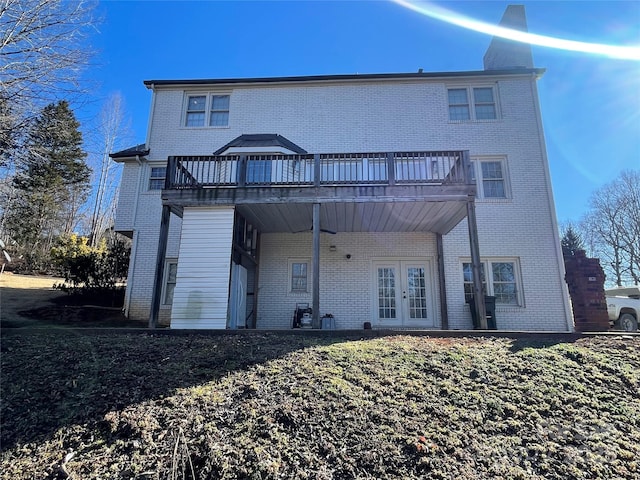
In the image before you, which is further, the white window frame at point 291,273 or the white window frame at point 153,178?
the white window frame at point 153,178

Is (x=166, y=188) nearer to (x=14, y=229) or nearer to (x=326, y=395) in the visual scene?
(x=326, y=395)

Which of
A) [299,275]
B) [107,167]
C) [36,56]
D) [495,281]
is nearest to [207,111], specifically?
[36,56]

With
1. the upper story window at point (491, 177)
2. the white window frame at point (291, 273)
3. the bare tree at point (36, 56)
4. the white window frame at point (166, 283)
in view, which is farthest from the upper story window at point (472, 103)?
the bare tree at point (36, 56)

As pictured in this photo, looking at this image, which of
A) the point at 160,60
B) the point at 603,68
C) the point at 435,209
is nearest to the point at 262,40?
the point at 160,60

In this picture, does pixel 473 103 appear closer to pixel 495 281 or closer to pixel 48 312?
pixel 495 281

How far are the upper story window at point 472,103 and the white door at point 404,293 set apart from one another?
5331 millimetres

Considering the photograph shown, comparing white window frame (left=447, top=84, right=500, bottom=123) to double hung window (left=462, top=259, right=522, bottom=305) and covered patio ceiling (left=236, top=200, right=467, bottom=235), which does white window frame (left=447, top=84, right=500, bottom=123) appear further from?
A: double hung window (left=462, top=259, right=522, bottom=305)

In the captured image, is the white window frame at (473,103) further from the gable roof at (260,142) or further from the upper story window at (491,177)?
the gable roof at (260,142)

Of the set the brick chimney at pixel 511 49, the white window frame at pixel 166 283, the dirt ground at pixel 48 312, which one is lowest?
the dirt ground at pixel 48 312

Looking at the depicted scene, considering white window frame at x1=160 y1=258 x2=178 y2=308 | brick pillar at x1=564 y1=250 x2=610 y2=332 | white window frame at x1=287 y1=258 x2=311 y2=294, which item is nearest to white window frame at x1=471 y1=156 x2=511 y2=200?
brick pillar at x1=564 y1=250 x2=610 y2=332

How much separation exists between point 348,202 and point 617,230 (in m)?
29.7

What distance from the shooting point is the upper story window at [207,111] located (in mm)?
13062

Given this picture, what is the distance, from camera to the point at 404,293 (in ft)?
36.8

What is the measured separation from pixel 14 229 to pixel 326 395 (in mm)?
23571
